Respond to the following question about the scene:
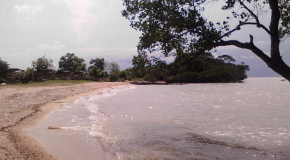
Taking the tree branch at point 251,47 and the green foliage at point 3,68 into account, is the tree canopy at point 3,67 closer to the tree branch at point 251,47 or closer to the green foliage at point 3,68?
the green foliage at point 3,68

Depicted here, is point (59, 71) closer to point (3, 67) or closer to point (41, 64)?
point (41, 64)

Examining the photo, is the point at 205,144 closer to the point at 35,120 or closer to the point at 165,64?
the point at 165,64

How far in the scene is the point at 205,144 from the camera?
659 centimetres

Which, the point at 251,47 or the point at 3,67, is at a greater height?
the point at 3,67

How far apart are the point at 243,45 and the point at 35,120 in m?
7.40

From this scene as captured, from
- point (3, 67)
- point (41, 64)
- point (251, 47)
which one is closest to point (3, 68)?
point (3, 67)

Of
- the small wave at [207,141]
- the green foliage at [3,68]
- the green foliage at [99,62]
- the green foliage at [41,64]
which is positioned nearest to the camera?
the small wave at [207,141]

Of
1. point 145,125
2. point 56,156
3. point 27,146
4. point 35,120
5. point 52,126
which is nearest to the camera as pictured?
point 56,156

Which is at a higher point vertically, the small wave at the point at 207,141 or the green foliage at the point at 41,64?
the green foliage at the point at 41,64

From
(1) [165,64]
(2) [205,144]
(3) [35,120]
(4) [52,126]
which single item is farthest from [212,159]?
(3) [35,120]

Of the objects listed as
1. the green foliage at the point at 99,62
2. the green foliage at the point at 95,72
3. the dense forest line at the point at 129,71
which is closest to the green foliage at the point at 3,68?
the dense forest line at the point at 129,71

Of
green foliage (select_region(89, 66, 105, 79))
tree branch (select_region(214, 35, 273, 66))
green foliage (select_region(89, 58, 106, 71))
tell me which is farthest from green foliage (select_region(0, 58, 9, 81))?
tree branch (select_region(214, 35, 273, 66))

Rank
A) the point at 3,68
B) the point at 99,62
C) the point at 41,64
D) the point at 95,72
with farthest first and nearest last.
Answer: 1. the point at 99,62
2. the point at 95,72
3. the point at 41,64
4. the point at 3,68

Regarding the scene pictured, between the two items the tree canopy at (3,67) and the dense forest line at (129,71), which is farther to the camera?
the tree canopy at (3,67)
